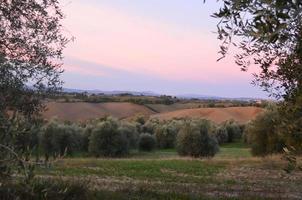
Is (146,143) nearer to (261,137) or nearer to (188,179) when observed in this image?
(261,137)

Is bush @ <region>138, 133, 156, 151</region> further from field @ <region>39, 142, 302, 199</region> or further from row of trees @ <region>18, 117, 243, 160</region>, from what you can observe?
field @ <region>39, 142, 302, 199</region>

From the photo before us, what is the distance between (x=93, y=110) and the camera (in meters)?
83.4

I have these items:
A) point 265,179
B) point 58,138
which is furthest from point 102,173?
point 58,138

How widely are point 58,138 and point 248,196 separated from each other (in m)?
39.6

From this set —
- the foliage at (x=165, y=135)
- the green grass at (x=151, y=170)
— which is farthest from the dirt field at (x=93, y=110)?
the green grass at (x=151, y=170)

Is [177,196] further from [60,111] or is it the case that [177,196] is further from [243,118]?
[243,118]

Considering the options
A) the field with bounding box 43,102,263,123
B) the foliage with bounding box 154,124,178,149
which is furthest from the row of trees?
the field with bounding box 43,102,263,123

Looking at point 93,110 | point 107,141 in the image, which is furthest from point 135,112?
point 107,141

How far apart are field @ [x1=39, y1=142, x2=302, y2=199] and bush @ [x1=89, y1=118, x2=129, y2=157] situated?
27.5 meters

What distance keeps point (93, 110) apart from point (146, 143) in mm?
23079

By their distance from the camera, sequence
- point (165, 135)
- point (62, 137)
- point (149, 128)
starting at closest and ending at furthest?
1. point (62, 137)
2. point (165, 135)
3. point (149, 128)

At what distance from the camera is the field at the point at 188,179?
12578mm

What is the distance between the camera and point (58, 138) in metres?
50.8

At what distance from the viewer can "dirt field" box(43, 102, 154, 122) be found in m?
73.9
